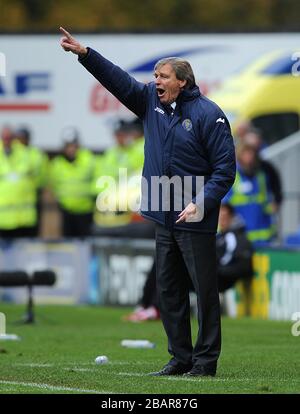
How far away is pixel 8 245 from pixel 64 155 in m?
2.84

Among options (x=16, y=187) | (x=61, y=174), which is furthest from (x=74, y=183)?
(x=16, y=187)

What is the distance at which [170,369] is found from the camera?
1025cm

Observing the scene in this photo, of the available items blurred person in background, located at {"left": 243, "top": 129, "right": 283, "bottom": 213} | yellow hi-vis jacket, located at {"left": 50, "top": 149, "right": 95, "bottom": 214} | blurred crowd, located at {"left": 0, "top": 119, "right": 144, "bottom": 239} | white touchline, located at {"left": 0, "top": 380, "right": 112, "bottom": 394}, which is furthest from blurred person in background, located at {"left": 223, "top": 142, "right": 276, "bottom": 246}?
white touchline, located at {"left": 0, "top": 380, "right": 112, "bottom": 394}

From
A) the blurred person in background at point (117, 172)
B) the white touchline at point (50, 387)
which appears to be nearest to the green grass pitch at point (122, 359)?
the white touchline at point (50, 387)

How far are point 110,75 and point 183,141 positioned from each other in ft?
2.21

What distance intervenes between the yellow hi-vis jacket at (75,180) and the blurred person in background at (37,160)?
0.15m

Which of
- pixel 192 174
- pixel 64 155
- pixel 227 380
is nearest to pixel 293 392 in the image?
pixel 227 380

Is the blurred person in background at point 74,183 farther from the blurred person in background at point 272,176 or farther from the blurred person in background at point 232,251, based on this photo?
the blurred person in background at point 232,251

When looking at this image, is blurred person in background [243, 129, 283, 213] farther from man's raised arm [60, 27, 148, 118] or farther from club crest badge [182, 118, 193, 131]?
club crest badge [182, 118, 193, 131]

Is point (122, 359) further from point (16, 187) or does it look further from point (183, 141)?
point (16, 187)

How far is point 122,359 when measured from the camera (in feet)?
39.1

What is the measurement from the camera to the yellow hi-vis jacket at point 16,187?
23219 mm

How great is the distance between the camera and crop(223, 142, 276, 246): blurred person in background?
65.1 feet

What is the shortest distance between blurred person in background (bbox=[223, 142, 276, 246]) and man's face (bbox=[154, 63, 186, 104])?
9.67 metres
